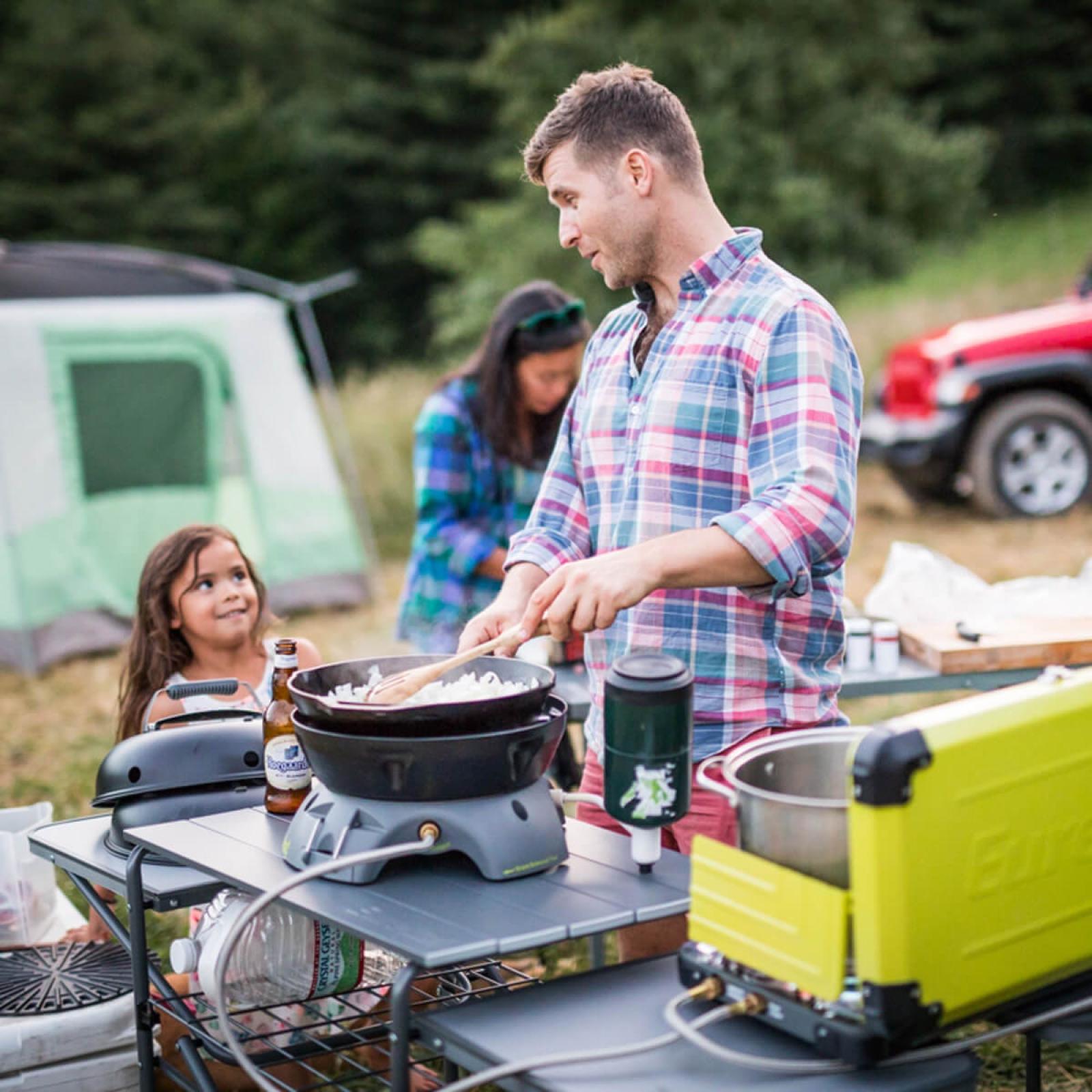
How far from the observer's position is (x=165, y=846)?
86.7 inches

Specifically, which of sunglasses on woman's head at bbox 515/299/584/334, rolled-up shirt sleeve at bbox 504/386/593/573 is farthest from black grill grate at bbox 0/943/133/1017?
sunglasses on woman's head at bbox 515/299/584/334

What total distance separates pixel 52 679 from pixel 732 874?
613cm

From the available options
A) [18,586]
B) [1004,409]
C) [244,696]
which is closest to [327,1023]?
[244,696]

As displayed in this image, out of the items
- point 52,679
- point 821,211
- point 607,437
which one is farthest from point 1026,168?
point 607,437

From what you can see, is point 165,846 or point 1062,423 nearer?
point 165,846

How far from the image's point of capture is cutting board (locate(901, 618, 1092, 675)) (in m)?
3.62

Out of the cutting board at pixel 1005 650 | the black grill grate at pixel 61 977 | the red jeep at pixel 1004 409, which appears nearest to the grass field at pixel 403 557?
the red jeep at pixel 1004 409

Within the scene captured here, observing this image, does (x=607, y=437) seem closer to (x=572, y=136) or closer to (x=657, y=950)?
(x=572, y=136)

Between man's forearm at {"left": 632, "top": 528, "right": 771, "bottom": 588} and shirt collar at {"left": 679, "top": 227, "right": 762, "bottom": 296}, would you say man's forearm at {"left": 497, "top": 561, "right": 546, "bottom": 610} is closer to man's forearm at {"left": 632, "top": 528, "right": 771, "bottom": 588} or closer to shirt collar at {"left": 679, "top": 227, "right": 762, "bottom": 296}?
man's forearm at {"left": 632, "top": 528, "right": 771, "bottom": 588}

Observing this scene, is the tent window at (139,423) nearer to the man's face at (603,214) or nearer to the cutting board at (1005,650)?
the cutting board at (1005,650)

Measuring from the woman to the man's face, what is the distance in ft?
5.46

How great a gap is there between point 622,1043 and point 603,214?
1.21 m

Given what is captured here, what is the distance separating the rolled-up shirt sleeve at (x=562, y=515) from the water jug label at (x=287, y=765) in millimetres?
470

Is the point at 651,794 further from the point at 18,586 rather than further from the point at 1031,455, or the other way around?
the point at 1031,455
